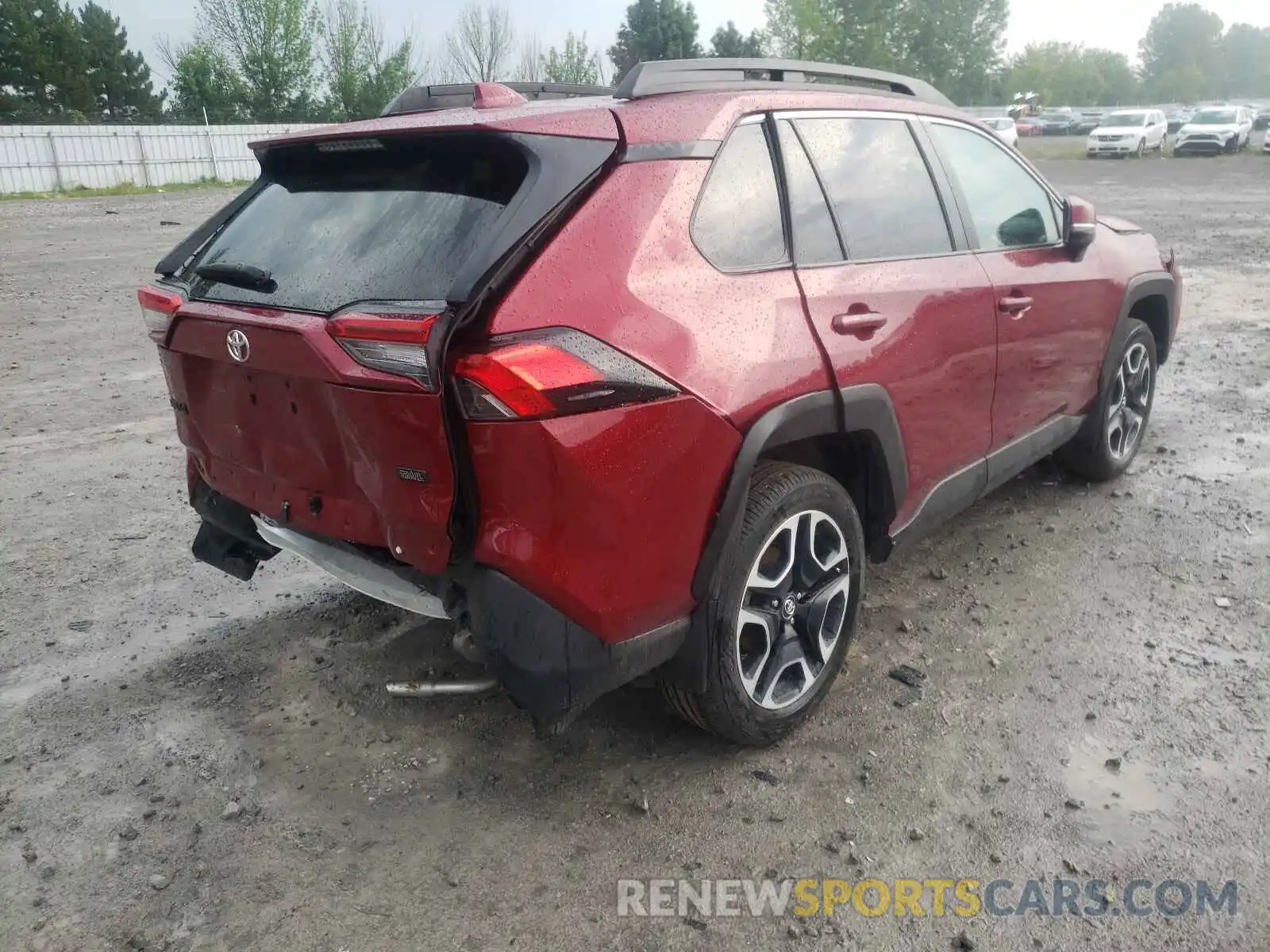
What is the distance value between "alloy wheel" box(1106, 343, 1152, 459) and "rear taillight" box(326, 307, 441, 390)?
371cm

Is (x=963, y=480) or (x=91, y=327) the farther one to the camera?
(x=91, y=327)

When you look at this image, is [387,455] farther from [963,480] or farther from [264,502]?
[963,480]

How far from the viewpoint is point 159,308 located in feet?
9.48

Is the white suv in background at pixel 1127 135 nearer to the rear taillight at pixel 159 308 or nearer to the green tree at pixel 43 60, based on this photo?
the rear taillight at pixel 159 308

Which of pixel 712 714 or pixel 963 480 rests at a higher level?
pixel 963 480

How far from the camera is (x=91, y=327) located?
9.41 m

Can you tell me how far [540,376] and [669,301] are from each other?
1.42ft

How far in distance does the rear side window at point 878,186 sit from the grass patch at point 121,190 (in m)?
27.3

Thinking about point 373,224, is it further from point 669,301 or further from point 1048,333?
point 1048,333

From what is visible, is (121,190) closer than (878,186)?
No

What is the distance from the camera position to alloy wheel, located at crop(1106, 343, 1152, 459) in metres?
4.78

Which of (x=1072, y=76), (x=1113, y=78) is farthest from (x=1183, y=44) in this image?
(x=1072, y=76)

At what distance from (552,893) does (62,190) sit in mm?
32859

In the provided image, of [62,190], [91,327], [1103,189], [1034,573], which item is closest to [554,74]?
[62,190]
